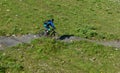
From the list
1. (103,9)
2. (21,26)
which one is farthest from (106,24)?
(21,26)

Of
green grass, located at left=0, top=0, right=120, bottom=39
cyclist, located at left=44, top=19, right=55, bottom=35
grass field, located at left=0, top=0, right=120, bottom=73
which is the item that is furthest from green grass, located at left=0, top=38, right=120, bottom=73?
green grass, located at left=0, top=0, right=120, bottom=39

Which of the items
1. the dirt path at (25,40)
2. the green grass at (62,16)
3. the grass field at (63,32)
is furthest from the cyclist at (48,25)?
the green grass at (62,16)

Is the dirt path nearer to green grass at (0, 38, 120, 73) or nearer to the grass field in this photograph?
the grass field

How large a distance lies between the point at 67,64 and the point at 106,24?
12.9 m

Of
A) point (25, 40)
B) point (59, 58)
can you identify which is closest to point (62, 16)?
point (25, 40)

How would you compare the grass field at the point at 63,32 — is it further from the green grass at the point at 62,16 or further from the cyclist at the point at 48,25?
the cyclist at the point at 48,25

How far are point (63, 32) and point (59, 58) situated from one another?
5.89 meters

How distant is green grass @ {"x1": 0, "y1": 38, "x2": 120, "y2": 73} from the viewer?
66.7 ft

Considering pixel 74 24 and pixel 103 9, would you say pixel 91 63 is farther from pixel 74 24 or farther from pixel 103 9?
pixel 103 9

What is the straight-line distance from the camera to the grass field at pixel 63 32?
20859mm

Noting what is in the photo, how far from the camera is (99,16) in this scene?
35.7 meters

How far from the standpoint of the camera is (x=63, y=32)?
2756 cm

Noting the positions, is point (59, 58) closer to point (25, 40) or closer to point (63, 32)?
point (25, 40)

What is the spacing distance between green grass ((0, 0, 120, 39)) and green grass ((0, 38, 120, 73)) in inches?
141
